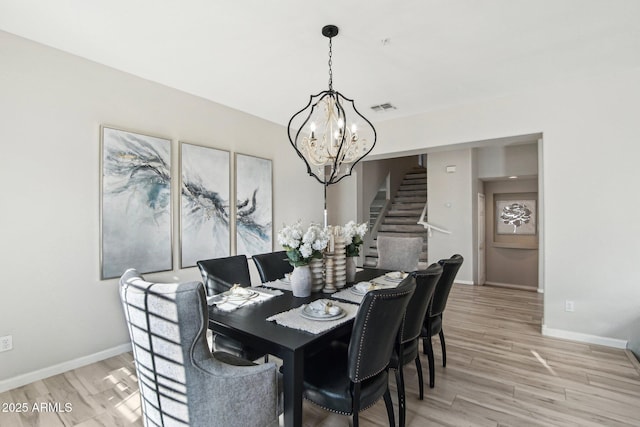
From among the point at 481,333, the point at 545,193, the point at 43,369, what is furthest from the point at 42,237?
the point at 545,193

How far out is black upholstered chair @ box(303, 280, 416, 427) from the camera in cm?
149

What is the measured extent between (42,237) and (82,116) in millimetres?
1108

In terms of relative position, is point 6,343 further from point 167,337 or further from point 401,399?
point 401,399

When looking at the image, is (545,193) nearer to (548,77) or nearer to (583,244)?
(583,244)

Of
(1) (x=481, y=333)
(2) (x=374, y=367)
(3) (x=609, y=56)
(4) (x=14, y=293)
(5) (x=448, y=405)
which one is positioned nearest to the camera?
(2) (x=374, y=367)

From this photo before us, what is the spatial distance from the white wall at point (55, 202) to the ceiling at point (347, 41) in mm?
233

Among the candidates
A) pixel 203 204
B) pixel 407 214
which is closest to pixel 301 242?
pixel 203 204

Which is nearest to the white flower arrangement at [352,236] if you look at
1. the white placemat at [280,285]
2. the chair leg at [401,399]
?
the white placemat at [280,285]

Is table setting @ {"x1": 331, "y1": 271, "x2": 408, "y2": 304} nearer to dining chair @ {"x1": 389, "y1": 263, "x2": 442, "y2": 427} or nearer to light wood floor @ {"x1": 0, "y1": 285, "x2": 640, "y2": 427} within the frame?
dining chair @ {"x1": 389, "y1": 263, "x2": 442, "y2": 427}

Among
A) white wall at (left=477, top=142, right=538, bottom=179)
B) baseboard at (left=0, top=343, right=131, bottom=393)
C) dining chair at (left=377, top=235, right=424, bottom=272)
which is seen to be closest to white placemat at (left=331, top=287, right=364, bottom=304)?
dining chair at (left=377, top=235, right=424, bottom=272)

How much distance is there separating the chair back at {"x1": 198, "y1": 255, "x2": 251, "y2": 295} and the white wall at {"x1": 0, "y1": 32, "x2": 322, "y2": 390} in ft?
3.66

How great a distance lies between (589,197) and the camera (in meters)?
3.30

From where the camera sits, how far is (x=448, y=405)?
2.18 meters

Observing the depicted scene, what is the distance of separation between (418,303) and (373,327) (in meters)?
0.58
